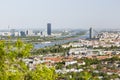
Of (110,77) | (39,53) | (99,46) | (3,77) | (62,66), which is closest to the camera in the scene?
(3,77)

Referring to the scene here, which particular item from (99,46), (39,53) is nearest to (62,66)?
(39,53)

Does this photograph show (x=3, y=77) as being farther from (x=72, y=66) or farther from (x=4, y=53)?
(x=72, y=66)

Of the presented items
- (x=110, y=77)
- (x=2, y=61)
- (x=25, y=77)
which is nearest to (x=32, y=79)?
(x=25, y=77)

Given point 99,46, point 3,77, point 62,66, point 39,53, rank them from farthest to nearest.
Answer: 1. point 99,46
2. point 39,53
3. point 62,66
4. point 3,77

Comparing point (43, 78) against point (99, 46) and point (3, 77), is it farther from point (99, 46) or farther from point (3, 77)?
point (99, 46)

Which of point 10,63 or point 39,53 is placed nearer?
point 10,63

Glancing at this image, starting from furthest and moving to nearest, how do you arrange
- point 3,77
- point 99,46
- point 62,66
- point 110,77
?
point 99,46 < point 62,66 < point 110,77 < point 3,77

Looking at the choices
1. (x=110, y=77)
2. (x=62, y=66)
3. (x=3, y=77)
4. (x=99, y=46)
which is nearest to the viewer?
(x=3, y=77)

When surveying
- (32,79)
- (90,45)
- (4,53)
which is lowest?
(90,45)

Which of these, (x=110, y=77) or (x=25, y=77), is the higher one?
(x=25, y=77)
